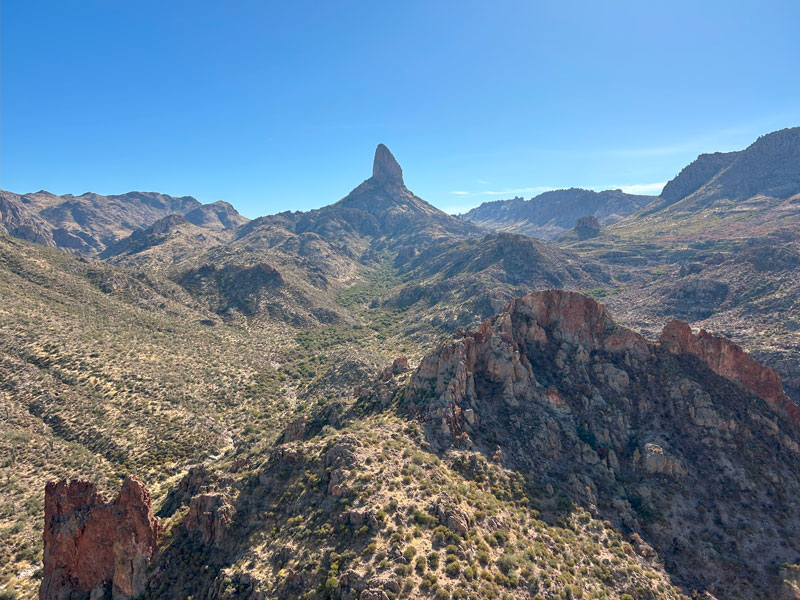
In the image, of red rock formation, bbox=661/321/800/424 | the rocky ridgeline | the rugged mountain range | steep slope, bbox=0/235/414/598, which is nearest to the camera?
the rugged mountain range

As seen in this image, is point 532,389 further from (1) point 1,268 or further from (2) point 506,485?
(1) point 1,268

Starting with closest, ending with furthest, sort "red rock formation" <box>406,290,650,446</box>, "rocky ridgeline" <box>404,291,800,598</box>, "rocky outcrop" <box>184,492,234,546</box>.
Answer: "rocky outcrop" <box>184,492,234,546</box> → "rocky ridgeline" <box>404,291,800,598</box> → "red rock formation" <box>406,290,650,446</box>

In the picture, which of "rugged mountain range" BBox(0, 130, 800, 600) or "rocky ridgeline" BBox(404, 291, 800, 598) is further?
"rocky ridgeline" BBox(404, 291, 800, 598)

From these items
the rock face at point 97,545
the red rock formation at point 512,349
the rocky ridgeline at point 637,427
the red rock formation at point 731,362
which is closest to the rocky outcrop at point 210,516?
the rock face at point 97,545

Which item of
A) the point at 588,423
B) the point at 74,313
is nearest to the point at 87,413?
the point at 74,313

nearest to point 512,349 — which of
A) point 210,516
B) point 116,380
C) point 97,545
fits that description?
point 210,516

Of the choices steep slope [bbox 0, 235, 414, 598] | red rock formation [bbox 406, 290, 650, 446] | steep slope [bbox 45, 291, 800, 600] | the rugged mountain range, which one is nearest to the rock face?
the rugged mountain range

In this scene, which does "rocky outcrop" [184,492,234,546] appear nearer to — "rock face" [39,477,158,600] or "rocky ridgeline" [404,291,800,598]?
"rock face" [39,477,158,600]

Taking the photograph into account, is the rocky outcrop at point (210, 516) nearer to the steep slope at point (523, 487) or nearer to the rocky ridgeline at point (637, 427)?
the steep slope at point (523, 487)
